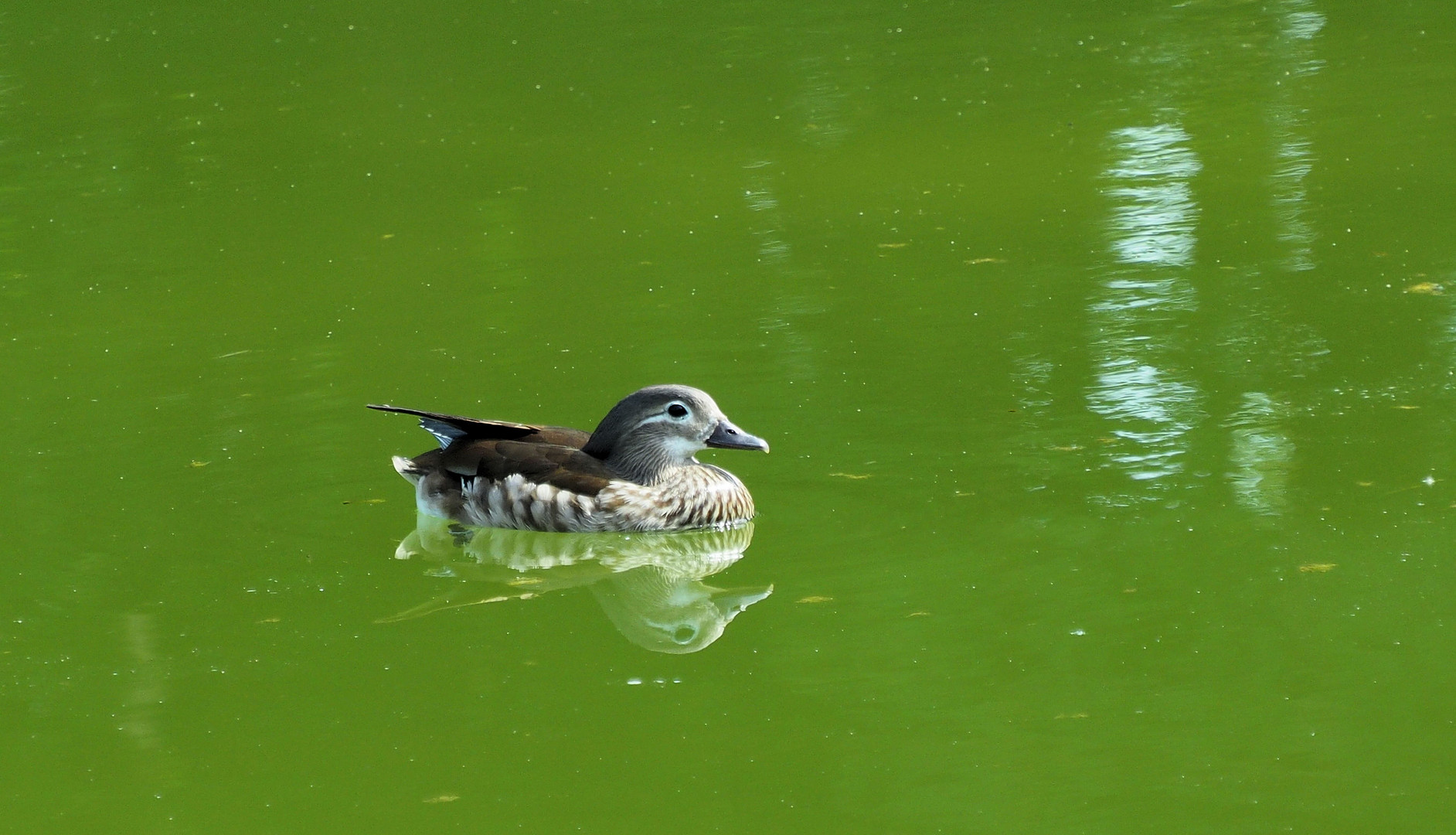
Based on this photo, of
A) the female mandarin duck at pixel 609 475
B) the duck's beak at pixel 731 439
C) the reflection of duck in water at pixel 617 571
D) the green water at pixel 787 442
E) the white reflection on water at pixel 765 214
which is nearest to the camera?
the green water at pixel 787 442

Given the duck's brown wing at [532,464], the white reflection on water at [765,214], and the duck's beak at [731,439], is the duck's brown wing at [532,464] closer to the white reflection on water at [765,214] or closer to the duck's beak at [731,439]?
the duck's beak at [731,439]

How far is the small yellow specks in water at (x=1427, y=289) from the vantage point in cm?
1087

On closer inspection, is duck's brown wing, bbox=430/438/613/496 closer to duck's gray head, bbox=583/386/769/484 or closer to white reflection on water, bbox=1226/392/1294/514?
duck's gray head, bbox=583/386/769/484

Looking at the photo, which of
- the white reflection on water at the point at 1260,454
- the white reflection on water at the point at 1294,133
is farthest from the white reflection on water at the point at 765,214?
the white reflection on water at the point at 1260,454

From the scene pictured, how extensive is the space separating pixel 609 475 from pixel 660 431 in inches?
11.9

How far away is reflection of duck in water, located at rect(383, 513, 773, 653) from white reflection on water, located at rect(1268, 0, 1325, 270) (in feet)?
15.1

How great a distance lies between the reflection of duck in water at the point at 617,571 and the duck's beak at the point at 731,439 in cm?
35

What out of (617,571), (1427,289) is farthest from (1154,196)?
(617,571)

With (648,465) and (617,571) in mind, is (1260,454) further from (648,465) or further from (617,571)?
(617,571)

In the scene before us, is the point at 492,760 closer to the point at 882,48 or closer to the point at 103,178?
the point at 103,178

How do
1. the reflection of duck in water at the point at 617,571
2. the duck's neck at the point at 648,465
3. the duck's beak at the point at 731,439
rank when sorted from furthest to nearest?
the duck's neck at the point at 648,465, the duck's beak at the point at 731,439, the reflection of duck in water at the point at 617,571

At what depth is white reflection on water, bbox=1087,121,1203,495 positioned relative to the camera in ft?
30.1

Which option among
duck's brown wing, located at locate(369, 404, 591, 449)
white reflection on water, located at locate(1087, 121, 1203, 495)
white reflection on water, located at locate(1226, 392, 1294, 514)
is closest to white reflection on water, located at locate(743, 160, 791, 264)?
white reflection on water, located at locate(1087, 121, 1203, 495)

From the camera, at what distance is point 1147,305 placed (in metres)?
11.2
